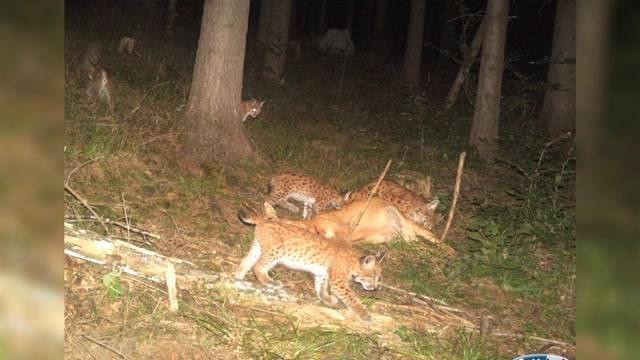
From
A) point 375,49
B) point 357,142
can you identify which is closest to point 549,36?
point 375,49

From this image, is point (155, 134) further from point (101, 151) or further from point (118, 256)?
point (118, 256)

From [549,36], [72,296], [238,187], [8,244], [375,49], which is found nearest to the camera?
[8,244]

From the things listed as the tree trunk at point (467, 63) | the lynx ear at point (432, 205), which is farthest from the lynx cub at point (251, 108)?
the tree trunk at point (467, 63)

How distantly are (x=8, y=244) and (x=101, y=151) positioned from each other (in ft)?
20.6

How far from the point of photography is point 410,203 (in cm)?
796

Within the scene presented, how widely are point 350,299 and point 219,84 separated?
13.4 feet

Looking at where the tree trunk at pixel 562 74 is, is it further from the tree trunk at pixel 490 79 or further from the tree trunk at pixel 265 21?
the tree trunk at pixel 265 21

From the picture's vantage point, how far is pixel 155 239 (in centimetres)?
591

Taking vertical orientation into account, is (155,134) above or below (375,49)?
below

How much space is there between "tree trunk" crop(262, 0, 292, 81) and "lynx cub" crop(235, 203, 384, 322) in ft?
32.3

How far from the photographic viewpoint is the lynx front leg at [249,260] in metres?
5.81

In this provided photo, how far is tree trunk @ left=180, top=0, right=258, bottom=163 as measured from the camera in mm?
8406

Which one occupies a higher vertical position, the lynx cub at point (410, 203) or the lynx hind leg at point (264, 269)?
the lynx cub at point (410, 203)

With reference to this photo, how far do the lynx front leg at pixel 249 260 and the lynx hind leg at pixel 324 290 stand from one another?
612 mm
